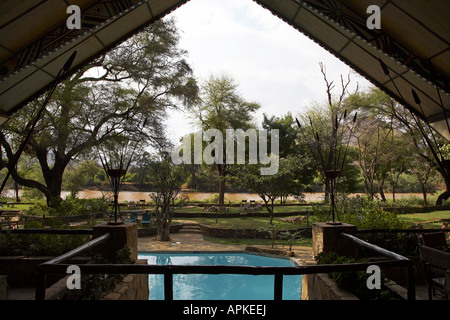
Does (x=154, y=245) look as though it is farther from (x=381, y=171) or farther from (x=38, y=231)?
(x=381, y=171)

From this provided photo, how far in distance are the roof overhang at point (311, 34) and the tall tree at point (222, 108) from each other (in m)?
22.2

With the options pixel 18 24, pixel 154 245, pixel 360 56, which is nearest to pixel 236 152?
pixel 154 245

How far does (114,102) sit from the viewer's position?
17828 mm

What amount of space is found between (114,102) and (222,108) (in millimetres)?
12084

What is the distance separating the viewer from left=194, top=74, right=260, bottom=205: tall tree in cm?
2752

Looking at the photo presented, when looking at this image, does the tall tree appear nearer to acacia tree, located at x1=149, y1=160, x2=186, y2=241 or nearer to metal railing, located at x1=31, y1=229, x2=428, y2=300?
acacia tree, located at x1=149, y1=160, x2=186, y2=241

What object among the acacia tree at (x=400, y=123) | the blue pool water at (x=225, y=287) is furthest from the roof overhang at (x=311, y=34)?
the acacia tree at (x=400, y=123)

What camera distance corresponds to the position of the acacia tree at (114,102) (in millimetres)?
15969

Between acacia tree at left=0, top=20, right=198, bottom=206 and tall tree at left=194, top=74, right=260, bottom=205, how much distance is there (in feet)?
25.9

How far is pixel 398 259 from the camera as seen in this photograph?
→ 8.52 ft

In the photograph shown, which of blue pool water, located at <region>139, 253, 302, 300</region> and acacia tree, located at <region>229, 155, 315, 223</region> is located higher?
acacia tree, located at <region>229, 155, 315, 223</region>

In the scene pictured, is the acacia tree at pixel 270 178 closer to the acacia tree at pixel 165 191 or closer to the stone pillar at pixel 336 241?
the acacia tree at pixel 165 191

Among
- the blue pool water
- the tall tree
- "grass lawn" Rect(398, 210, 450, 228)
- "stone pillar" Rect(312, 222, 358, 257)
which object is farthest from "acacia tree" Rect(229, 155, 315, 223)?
"stone pillar" Rect(312, 222, 358, 257)
